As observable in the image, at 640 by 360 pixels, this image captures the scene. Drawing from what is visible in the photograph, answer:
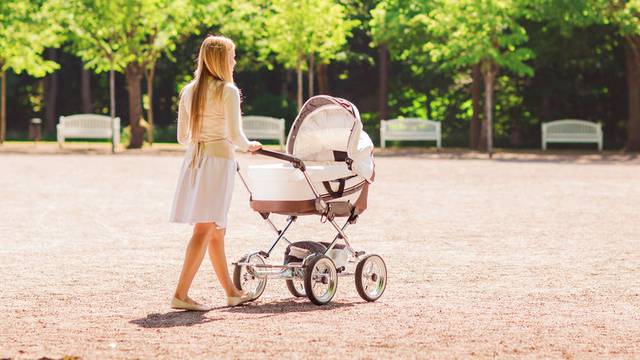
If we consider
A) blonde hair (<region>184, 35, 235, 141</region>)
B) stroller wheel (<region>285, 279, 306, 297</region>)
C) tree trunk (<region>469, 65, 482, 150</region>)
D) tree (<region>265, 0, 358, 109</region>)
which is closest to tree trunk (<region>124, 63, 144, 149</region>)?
tree (<region>265, 0, 358, 109</region>)

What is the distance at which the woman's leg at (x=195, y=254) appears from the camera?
27.2 ft

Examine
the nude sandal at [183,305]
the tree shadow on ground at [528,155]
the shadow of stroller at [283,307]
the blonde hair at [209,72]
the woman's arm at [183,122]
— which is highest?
the blonde hair at [209,72]

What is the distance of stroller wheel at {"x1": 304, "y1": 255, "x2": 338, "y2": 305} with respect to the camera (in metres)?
8.45

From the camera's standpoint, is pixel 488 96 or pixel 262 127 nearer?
pixel 488 96

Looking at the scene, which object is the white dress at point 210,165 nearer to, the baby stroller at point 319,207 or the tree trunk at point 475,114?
the baby stroller at point 319,207

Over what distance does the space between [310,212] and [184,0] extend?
29565 mm

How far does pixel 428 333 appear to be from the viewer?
7.43 m

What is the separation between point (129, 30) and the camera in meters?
37.0

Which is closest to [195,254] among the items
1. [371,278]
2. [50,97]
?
[371,278]

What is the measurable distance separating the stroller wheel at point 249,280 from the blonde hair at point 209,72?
1033mm

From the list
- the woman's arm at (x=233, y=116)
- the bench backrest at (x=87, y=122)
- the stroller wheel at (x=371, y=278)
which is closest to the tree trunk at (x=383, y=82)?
the bench backrest at (x=87, y=122)

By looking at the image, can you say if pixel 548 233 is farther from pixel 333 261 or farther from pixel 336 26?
pixel 336 26

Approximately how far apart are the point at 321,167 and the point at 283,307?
100 cm

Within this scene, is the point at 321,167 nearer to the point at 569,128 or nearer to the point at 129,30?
the point at 129,30
